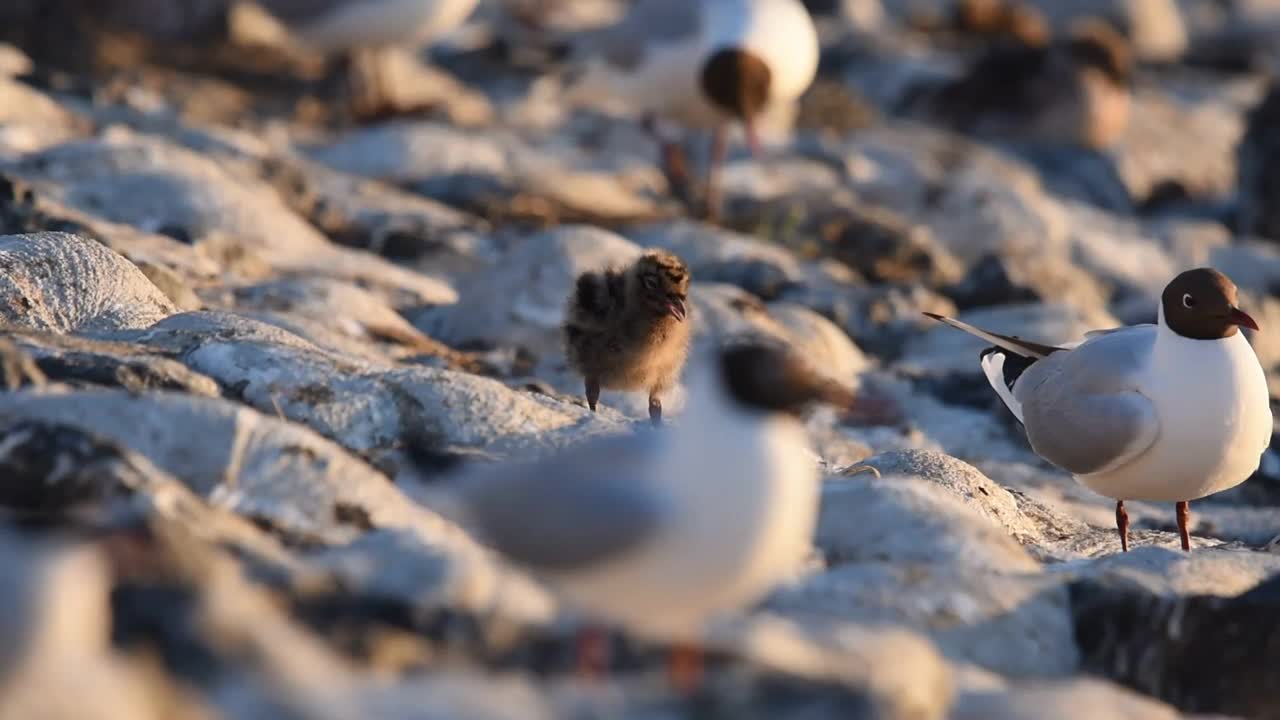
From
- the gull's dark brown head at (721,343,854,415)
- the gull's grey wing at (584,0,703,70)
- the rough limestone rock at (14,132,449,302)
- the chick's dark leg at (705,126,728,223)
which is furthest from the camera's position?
the gull's grey wing at (584,0,703,70)

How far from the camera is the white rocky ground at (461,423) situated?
12.2ft

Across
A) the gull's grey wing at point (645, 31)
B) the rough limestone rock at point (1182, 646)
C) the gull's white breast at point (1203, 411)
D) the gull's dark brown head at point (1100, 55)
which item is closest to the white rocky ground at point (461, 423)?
the rough limestone rock at point (1182, 646)

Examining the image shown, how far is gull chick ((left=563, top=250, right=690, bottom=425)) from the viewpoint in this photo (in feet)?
24.7

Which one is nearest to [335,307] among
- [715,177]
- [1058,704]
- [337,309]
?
[337,309]

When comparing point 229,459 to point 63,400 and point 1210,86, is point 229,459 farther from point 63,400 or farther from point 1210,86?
point 1210,86

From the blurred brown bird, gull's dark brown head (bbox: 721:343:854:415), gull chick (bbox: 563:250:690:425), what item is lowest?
gull's dark brown head (bbox: 721:343:854:415)

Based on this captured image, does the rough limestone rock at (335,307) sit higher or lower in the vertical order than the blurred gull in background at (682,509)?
higher

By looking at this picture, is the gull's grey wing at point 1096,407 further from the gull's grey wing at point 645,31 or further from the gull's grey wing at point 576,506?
the gull's grey wing at point 645,31

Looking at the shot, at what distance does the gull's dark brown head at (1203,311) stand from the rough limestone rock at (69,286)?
3.88m

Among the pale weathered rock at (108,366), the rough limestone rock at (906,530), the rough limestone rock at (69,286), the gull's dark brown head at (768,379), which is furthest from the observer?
the rough limestone rock at (69,286)

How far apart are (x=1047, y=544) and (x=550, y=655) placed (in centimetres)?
332

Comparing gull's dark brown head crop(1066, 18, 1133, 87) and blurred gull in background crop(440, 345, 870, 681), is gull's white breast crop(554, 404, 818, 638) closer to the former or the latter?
blurred gull in background crop(440, 345, 870, 681)

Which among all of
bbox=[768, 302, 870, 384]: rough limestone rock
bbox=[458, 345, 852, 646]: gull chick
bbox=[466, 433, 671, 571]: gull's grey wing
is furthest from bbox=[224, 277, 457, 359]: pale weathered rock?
bbox=[458, 345, 852, 646]: gull chick

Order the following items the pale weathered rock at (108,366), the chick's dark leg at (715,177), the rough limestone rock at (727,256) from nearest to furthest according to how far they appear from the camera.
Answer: the pale weathered rock at (108,366) < the rough limestone rock at (727,256) < the chick's dark leg at (715,177)
